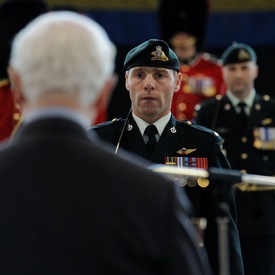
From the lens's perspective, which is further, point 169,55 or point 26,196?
point 169,55

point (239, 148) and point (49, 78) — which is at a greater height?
point (49, 78)

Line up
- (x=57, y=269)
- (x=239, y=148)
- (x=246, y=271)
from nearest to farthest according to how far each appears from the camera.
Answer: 1. (x=57, y=269)
2. (x=246, y=271)
3. (x=239, y=148)

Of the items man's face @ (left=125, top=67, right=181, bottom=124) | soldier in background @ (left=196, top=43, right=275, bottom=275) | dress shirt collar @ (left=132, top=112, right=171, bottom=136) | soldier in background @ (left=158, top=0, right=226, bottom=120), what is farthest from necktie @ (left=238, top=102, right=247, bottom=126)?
dress shirt collar @ (left=132, top=112, right=171, bottom=136)

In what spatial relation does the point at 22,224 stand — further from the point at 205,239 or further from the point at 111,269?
the point at 205,239

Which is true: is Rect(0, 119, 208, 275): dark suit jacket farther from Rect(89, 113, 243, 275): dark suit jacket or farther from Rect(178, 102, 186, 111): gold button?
Rect(178, 102, 186, 111): gold button

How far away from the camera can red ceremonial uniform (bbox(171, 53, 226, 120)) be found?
30.1 ft

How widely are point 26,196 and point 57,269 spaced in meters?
0.18

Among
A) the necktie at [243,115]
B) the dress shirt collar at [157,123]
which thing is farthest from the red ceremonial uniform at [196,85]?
the dress shirt collar at [157,123]

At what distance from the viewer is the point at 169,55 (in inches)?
209

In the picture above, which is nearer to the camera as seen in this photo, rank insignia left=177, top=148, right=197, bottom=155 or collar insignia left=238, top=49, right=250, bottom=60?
rank insignia left=177, top=148, right=197, bottom=155

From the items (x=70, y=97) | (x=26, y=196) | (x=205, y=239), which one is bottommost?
(x=205, y=239)

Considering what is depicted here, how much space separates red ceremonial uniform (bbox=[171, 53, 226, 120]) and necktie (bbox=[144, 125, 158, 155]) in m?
3.94

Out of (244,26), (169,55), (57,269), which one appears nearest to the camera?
(57,269)

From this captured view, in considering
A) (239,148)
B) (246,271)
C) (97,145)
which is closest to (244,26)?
(239,148)
